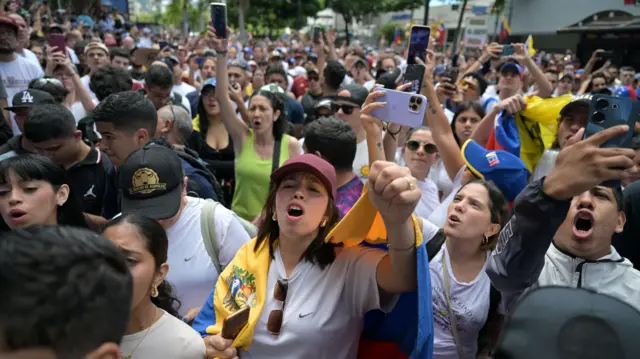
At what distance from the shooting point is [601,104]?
1558mm

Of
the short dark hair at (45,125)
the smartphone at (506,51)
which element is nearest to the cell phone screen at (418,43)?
the short dark hair at (45,125)

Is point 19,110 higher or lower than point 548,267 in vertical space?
higher

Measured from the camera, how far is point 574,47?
3134 cm

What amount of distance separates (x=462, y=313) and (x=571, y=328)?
65.0 inches

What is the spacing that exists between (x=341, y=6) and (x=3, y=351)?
168 ft

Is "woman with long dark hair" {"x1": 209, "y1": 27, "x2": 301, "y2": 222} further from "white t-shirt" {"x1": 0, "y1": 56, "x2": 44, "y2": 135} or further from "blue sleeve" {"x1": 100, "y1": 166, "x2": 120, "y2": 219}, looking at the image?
"white t-shirt" {"x1": 0, "y1": 56, "x2": 44, "y2": 135}

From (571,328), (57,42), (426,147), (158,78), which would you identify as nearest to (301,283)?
(571,328)

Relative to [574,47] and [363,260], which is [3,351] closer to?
[363,260]

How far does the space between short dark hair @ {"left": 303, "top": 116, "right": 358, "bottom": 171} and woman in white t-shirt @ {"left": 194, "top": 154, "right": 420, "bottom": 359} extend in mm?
971

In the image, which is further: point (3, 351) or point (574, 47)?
point (574, 47)

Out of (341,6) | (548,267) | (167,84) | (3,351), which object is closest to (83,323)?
(3,351)

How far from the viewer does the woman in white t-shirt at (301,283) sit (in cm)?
194

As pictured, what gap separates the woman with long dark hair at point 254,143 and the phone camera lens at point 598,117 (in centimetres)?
275

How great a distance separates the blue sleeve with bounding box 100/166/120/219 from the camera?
3.34 metres
